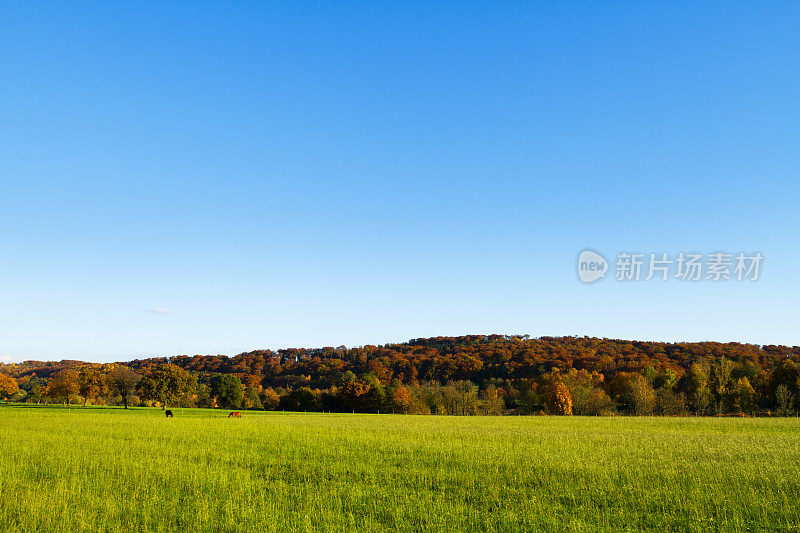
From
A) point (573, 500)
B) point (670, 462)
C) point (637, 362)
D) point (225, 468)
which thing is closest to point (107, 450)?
point (225, 468)

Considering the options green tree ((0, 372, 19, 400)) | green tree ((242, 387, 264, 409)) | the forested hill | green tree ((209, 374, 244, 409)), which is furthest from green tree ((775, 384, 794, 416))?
green tree ((0, 372, 19, 400))

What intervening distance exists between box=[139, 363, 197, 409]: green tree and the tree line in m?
0.18

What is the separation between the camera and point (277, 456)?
25.7 m

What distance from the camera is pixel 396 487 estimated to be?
18.0 meters

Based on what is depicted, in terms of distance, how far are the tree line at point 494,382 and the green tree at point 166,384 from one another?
18cm

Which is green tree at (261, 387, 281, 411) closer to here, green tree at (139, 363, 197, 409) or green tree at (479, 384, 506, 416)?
green tree at (139, 363, 197, 409)

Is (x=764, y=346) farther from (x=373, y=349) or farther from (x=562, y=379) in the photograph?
(x=373, y=349)

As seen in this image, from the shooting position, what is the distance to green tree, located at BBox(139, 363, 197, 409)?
86062 millimetres

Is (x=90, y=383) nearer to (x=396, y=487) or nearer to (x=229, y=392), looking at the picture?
(x=229, y=392)

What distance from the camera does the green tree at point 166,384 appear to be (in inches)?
3388

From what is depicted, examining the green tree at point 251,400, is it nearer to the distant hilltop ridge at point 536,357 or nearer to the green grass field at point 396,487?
the distant hilltop ridge at point 536,357

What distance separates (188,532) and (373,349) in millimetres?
169480

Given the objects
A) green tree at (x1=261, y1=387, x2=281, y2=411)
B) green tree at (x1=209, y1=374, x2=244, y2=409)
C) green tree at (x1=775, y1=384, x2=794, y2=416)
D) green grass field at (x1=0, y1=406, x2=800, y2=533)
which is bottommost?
green tree at (x1=261, y1=387, x2=281, y2=411)

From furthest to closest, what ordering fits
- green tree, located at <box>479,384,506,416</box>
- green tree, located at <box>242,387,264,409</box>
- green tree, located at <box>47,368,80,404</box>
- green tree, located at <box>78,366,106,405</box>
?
green tree, located at <box>242,387,264,409</box>, green tree, located at <box>479,384,506,416</box>, green tree, located at <box>47,368,80,404</box>, green tree, located at <box>78,366,106,405</box>
